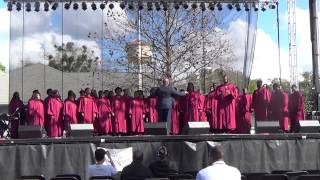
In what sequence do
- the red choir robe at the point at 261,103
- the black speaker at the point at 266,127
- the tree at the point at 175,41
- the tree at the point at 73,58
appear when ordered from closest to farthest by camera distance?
the black speaker at the point at 266,127 < the red choir robe at the point at 261,103 < the tree at the point at 73,58 < the tree at the point at 175,41

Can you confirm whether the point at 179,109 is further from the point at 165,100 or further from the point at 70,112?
the point at 70,112

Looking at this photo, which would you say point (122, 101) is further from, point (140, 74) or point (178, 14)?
point (178, 14)

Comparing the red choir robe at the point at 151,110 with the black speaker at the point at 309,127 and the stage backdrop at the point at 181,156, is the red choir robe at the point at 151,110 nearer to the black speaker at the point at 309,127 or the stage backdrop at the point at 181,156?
the stage backdrop at the point at 181,156

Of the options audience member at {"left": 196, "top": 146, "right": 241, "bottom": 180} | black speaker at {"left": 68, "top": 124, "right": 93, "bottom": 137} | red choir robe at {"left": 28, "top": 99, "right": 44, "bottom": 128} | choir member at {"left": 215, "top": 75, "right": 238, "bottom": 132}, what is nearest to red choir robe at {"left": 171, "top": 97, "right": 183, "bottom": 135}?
choir member at {"left": 215, "top": 75, "right": 238, "bottom": 132}

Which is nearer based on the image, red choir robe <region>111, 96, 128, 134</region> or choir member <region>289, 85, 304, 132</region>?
choir member <region>289, 85, 304, 132</region>

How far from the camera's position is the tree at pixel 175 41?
90.7 feet

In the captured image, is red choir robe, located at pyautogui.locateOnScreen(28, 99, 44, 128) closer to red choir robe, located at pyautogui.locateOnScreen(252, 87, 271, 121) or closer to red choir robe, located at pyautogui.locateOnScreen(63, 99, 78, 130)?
red choir robe, located at pyautogui.locateOnScreen(63, 99, 78, 130)

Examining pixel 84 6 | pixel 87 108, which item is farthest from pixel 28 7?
pixel 87 108

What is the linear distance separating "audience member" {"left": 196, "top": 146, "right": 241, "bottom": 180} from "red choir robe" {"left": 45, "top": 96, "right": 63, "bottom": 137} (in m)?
10.7

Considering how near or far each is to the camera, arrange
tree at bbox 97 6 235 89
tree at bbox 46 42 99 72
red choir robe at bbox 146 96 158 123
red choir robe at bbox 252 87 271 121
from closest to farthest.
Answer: red choir robe at bbox 252 87 271 121 → red choir robe at bbox 146 96 158 123 → tree at bbox 46 42 99 72 → tree at bbox 97 6 235 89

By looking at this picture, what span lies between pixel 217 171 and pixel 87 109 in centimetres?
1072

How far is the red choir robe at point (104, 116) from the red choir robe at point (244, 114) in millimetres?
3656

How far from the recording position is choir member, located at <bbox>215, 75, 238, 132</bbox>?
16.3m

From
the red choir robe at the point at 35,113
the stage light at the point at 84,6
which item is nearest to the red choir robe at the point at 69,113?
the red choir robe at the point at 35,113
